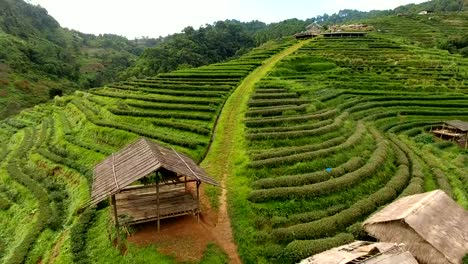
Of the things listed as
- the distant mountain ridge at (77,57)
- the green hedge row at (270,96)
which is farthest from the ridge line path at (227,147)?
the distant mountain ridge at (77,57)

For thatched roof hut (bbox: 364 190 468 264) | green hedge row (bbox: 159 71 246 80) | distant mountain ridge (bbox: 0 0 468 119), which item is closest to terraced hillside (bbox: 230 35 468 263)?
thatched roof hut (bbox: 364 190 468 264)

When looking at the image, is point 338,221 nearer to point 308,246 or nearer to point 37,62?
point 308,246

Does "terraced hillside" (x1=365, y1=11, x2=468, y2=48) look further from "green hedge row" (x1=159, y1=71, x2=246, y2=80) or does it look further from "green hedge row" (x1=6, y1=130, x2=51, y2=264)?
"green hedge row" (x1=6, y1=130, x2=51, y2=264)

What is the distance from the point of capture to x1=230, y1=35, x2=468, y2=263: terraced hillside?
2130cm

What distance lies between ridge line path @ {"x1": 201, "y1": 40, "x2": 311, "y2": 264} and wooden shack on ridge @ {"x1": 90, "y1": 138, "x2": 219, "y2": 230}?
6.23 feet

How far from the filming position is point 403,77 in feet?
188

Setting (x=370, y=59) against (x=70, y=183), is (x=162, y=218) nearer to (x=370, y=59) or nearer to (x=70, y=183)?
(x=70, y=183)

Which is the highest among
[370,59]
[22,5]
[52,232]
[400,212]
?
[22,5]

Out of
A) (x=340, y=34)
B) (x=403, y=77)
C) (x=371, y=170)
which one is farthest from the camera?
(x=340, y=34)

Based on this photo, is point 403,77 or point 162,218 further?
point 403,77

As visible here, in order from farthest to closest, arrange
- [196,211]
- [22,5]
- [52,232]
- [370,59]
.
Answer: [22,5], [370,59], [52,232], [196,211]

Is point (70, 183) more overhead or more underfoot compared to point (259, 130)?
more underfoot

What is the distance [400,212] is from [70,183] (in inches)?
918

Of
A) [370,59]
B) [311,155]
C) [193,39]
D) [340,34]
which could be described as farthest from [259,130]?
[193,39]
